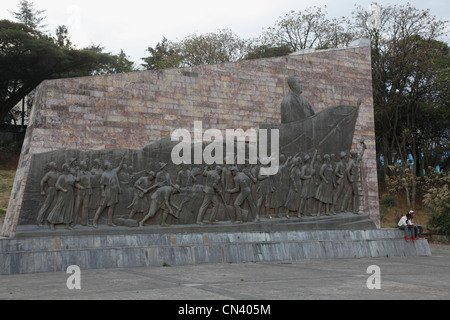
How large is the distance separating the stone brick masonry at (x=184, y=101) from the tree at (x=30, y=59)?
16544mm

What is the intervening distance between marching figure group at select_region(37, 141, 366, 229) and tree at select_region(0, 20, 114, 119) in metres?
18.0

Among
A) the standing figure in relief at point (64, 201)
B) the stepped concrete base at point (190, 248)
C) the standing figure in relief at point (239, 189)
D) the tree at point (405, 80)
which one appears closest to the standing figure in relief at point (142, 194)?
the stepped concrete base at point (190, 248)

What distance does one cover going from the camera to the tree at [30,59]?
Result: 86.9ft

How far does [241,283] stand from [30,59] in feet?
75.7

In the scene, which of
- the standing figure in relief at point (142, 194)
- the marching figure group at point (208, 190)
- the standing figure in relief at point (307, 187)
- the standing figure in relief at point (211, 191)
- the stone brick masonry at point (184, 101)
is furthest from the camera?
the standing figure in relief at point (307, 187)

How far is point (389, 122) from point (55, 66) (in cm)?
1812

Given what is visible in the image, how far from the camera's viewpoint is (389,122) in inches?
1113

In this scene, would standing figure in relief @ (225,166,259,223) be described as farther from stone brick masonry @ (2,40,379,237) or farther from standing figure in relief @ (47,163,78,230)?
standing figure in relief @ (47,163,78,230)

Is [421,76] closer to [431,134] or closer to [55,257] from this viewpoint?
[431,134]

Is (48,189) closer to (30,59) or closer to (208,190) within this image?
(208,190)

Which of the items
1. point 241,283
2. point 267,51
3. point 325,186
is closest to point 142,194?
point 241,283

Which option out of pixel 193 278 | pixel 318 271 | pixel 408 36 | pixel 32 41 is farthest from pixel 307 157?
Result: pixel 32 41

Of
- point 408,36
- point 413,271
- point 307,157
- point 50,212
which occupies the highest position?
point 408,36

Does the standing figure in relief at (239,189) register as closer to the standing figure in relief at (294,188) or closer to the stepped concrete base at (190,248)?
the stepped concrete base at (190,248)
